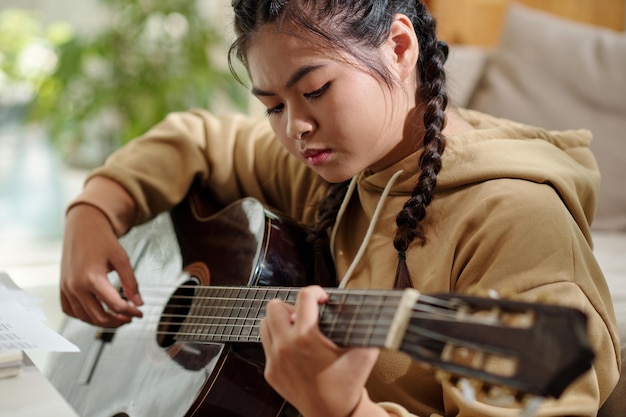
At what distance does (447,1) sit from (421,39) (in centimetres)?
150

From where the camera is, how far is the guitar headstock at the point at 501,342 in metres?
0.60

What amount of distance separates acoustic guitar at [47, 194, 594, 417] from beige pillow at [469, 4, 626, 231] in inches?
34.0

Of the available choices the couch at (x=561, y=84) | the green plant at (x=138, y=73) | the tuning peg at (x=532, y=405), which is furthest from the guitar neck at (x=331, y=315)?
the green plant at (x=138, y=73)

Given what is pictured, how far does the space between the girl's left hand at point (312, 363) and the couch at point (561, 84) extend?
1040 mm

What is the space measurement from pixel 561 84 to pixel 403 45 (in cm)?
98

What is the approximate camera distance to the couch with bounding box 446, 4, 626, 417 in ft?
5.87

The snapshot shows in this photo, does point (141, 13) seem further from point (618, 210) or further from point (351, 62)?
point (351, 62)

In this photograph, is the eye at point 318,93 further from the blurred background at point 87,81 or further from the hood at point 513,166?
the blurred background at point 87,81

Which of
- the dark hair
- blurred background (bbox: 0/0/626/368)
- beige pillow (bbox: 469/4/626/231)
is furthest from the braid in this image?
blurred background (bbox: 0/0/626/368)

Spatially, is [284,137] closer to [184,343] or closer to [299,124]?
[299,124]

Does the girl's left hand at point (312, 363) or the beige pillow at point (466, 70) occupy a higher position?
the girl's left hand at point (312, 363)

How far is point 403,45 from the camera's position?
1046 mm

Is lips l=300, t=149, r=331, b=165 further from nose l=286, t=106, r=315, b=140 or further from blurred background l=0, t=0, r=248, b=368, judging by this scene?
blurred background l=0, t=0, r=248, b=368

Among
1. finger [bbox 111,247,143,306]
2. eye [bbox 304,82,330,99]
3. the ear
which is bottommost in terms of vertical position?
finger [bbox 111,247,143,306]
